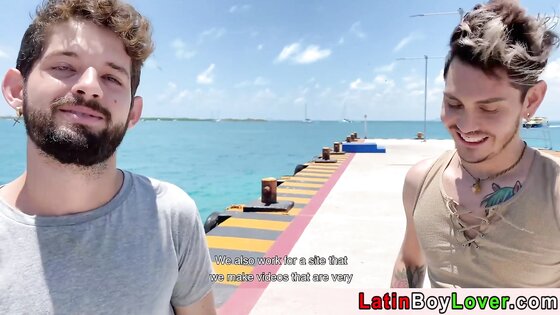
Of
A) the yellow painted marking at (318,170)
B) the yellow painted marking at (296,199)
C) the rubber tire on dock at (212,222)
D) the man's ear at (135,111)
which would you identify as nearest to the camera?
the man's ear at (135,111)

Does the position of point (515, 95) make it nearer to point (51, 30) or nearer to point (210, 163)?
point (51, 30)

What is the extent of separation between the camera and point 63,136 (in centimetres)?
128

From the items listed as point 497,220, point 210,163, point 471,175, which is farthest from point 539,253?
point 210,163

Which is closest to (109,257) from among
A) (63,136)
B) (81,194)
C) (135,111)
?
(81,194)

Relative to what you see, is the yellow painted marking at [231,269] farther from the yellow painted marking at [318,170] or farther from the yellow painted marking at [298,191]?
the yellow painted marking at [318,170]

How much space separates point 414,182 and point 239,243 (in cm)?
390

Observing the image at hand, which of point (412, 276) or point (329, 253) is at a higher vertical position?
point (412, 276)

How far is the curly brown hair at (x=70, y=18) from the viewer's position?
1.38 m

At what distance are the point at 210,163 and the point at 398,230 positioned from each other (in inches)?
1270

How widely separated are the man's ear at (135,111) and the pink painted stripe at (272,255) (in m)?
2.51

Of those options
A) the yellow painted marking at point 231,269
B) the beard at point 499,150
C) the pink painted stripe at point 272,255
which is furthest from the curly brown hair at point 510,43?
the yellow painted marking at point 231,269

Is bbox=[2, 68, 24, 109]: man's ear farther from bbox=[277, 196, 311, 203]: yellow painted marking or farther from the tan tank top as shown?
bbox=[277, 196, 311, 203]: yellow painted marking

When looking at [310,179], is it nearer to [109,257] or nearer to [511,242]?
[511,242]

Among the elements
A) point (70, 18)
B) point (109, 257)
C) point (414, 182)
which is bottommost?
point (109, 257)
